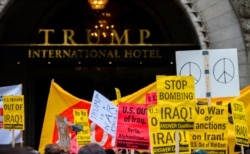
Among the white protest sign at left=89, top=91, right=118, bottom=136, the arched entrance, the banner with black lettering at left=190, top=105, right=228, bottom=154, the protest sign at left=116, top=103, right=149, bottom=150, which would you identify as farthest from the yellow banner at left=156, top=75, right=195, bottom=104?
the arched entrance

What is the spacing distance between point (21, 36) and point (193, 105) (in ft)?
30.5

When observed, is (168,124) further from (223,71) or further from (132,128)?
(223,71)

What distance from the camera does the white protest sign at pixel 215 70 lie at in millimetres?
9820

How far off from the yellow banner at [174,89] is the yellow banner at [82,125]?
2.26m

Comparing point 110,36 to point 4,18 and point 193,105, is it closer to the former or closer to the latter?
point 4,18

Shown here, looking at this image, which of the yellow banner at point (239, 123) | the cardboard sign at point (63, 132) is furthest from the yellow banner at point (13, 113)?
the yellow banner at point (239, 123)

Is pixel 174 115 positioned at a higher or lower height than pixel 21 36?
lower

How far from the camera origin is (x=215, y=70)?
990 cm

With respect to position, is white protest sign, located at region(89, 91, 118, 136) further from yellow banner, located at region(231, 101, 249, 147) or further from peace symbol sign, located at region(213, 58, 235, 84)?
yellow banner, located at region(231, 101, 249, 147)

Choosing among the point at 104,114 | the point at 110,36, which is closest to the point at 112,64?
the point at 110,36

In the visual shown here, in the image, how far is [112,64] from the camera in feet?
55.3

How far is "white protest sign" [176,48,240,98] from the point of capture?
9.82m

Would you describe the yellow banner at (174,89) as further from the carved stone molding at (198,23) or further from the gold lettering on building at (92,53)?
the gold lettering on building at (92,53)

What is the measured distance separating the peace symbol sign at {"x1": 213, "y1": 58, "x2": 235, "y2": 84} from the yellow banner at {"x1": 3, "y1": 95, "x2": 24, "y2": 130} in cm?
271
